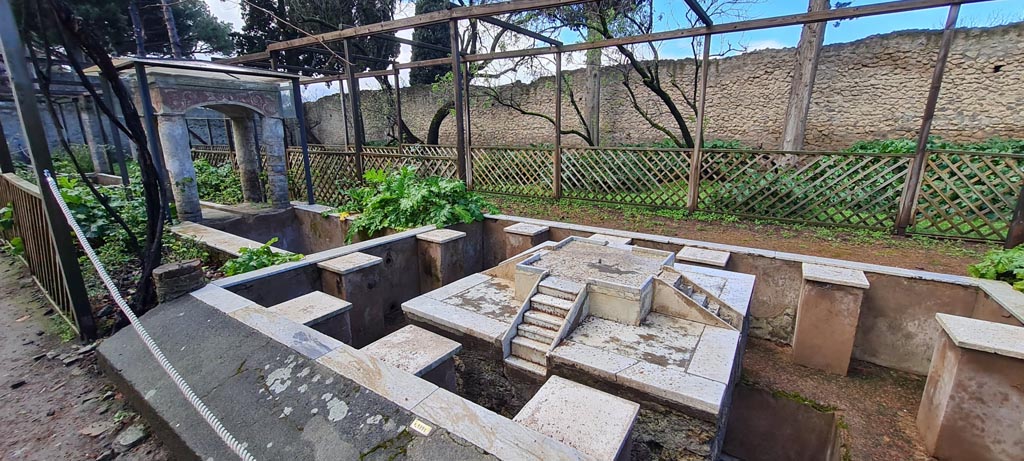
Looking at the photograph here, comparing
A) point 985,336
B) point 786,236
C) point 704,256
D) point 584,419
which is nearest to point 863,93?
point 786,236

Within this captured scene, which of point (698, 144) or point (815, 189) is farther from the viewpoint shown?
point (698, 144)

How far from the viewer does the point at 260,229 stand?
5762 mm

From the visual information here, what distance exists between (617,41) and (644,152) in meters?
1.88

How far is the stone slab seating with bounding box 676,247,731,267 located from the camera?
11.7 ft

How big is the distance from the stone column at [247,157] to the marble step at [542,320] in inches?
226

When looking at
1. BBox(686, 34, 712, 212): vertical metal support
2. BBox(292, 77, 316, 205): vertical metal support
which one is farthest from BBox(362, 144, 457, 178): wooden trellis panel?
BBox(686, 34, 712, 212): vertical metal support

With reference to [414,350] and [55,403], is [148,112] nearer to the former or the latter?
[55,403]

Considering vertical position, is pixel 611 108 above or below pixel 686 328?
above

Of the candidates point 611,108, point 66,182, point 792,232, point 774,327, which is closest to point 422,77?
point 611,108

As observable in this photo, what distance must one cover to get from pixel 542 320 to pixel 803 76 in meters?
7.93

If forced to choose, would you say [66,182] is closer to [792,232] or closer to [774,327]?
[774,327]

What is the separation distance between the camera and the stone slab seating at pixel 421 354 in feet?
7.17

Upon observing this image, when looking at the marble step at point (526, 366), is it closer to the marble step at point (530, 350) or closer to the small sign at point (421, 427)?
the marble step at point (530, 350)

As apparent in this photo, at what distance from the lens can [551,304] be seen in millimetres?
2785
